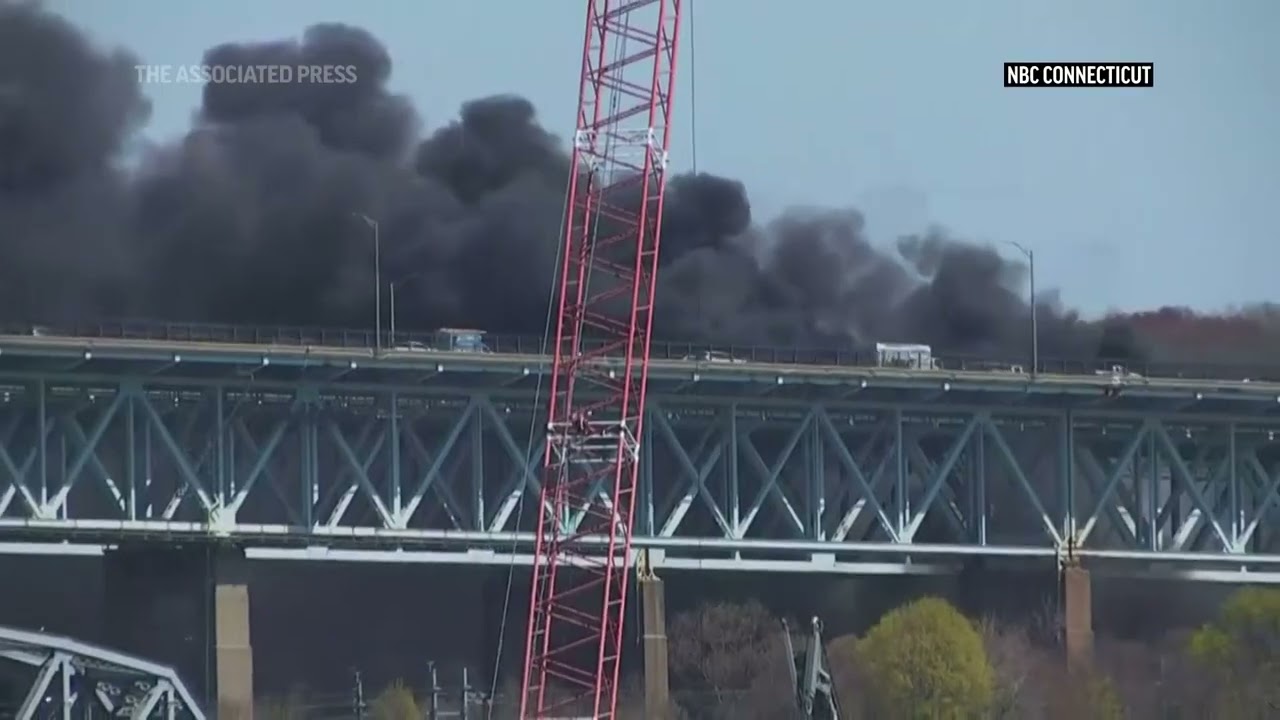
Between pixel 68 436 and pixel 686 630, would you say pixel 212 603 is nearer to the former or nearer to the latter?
pixel 68 436

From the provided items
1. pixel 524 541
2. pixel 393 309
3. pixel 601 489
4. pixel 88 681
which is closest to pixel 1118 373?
pixel 601 489

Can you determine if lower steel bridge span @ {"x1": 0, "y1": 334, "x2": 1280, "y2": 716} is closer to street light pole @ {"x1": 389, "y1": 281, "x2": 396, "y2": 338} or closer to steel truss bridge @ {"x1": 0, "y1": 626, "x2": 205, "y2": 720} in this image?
street light pole @ {"x1": 389, "y1": 281, "x2": 396, "y2": 338}

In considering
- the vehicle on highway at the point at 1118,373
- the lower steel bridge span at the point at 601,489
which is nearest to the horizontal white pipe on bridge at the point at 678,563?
the lower steel bridge span at the point at 601,489

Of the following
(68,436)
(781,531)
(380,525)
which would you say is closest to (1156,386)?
(781,531)

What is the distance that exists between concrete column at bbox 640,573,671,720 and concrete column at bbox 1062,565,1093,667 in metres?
14.9

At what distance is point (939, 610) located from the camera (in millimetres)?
112812

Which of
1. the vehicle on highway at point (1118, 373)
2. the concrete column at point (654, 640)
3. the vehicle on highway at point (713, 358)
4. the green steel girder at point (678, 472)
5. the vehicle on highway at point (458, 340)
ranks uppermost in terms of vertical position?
the vehicle on highway at point (458, 340)

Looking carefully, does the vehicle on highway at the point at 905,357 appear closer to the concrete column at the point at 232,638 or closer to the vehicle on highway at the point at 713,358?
the vehicle on highway at the point at 713,358

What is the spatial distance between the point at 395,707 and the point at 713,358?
21.8 metres

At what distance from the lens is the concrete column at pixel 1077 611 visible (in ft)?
388

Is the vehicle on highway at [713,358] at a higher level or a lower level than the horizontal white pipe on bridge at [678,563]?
higher

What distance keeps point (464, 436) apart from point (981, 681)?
2583cm

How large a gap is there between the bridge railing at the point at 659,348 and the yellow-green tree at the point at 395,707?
41.1 feet

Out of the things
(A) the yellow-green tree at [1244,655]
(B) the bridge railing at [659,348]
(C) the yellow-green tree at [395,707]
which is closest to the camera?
(A) the yellow-green tree at [1244,655]
